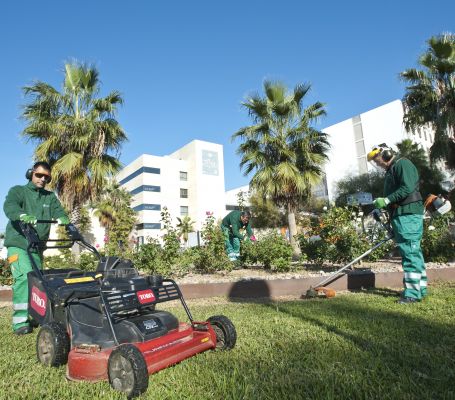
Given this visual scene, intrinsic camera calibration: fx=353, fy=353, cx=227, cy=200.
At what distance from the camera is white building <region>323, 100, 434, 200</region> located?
42562 millimetres

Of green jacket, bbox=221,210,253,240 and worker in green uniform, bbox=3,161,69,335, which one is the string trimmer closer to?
worker in green uniform, bbox=3,161,69,335

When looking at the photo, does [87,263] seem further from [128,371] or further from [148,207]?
[148,207]

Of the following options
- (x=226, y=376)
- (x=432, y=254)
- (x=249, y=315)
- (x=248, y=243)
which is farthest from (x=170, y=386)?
(x=432, y=254)

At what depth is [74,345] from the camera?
8.24ft

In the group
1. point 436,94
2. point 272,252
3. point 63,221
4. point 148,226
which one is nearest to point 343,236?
point 272,252

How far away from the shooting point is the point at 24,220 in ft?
11.2

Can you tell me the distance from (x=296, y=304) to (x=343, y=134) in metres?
48.1

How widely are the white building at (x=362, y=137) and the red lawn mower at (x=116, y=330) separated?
40.8 m

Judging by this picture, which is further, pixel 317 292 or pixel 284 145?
pixel 284 145

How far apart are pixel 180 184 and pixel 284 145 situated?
47.6 metres

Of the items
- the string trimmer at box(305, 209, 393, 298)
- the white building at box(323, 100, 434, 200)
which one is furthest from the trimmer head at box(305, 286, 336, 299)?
the white building at box(323, 100, 434, 200)

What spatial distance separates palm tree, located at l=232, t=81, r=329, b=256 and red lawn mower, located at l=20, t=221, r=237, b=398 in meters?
10.8

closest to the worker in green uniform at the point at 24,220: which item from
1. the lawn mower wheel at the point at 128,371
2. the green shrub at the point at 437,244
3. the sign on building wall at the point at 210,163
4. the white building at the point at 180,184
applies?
the lawn mower wheel at the point at 128,371

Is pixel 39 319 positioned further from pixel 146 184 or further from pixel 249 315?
pixel 146 184
